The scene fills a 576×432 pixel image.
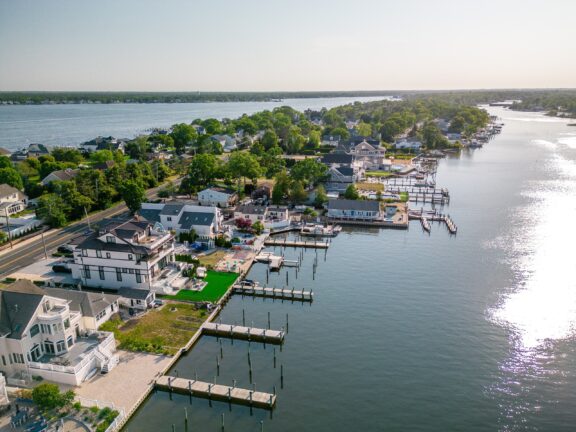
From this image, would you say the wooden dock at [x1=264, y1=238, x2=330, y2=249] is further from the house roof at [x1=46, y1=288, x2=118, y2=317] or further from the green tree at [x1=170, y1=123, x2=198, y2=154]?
the green tree at [x1=170, y1=123, x2=198, y2=154]

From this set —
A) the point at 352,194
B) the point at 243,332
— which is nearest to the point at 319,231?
the point at 352,194

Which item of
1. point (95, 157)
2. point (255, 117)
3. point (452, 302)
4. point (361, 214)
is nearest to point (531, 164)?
point (361, 214)

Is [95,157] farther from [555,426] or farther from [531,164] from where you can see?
[531,164]

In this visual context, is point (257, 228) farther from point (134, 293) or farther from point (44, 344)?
point (44, 344)

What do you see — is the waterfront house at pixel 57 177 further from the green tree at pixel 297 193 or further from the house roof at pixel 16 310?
the house roof at pixel 16 310

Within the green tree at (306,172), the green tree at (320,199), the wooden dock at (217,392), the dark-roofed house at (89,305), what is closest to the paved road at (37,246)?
the dark-roofed house at (89,305)

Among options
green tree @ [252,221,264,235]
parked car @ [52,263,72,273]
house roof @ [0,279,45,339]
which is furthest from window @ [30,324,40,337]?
green tree @ [252,221,264,235]
